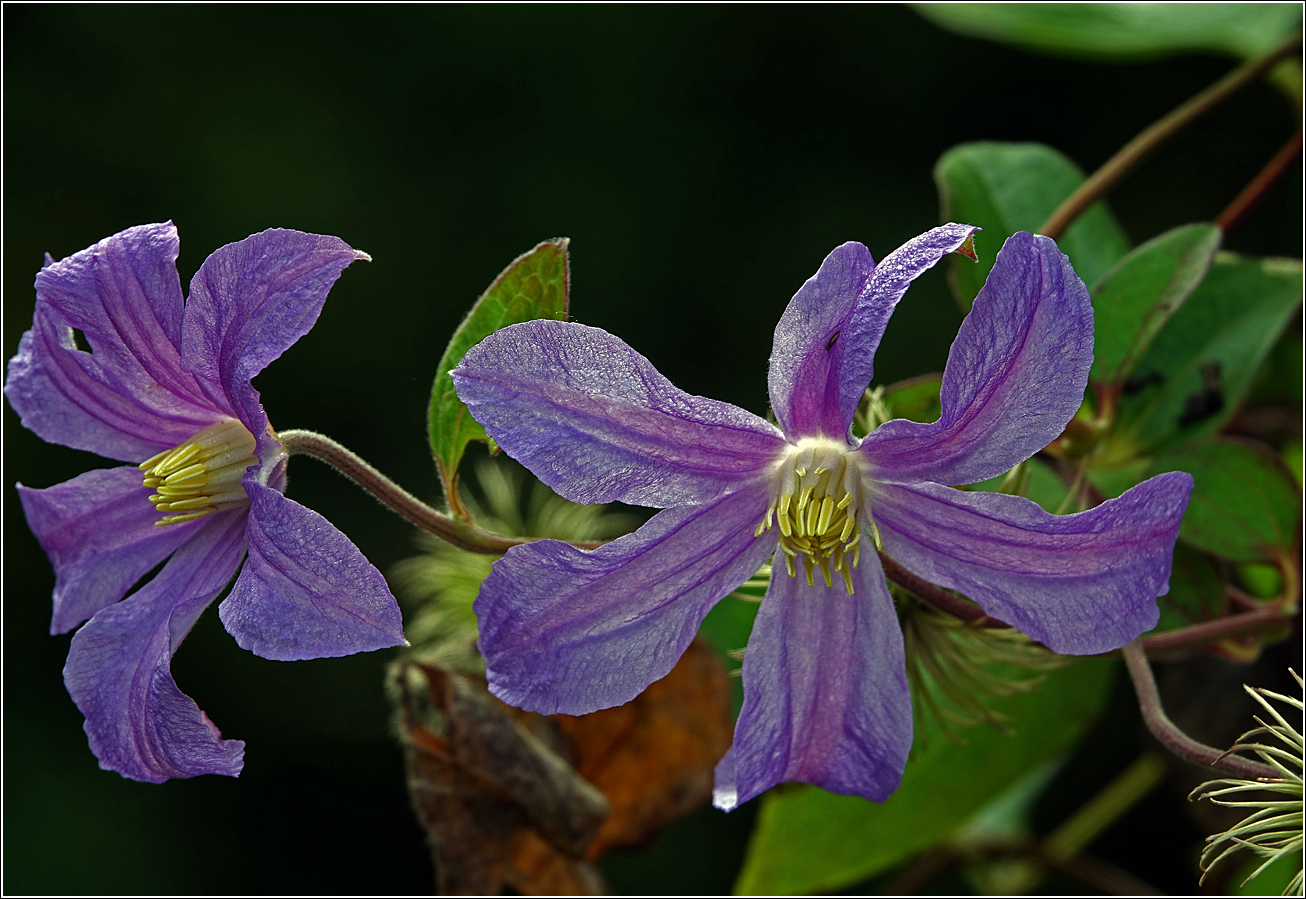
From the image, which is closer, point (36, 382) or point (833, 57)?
point (36, 382)

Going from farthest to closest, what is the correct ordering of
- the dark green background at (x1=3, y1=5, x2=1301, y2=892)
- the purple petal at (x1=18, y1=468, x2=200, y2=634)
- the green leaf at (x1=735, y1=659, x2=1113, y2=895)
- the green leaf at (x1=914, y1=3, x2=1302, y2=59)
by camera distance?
the dark green background at (x1=3, y1=5, x2=1301, y2=892) < the green leaf at (x1=914, y1=3, x2=1302, y2=59) < the green leaf at (x1=735, y1=659, x2=1113, y2=895) < the purple petal at (x1=18, y1=468, x2=200, y2=634)

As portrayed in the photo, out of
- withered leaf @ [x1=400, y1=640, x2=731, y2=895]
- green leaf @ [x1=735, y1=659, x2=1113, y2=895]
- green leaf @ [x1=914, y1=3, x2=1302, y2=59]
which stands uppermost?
green leaf @ [x1=914, y1=3, x2=1302, y2=59]

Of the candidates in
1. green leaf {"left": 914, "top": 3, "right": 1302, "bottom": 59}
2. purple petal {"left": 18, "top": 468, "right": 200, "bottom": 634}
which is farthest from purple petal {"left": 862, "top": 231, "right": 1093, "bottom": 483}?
green leaf {"left": 914, "top": 3, "right": 1302, "bottom": 59}

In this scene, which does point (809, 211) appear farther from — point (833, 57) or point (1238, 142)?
point (1238, 142)

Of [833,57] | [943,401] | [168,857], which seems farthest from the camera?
[833,57]

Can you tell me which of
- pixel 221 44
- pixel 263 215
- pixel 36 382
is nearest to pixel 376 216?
pixel 263 215

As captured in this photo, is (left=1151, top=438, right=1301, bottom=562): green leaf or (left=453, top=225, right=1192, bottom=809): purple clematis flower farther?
(left=1151, top=438, right=1301, bottom=562): green leaf

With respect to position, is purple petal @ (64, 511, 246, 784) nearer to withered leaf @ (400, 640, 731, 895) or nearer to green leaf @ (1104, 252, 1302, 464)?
withered leaf @ (400, 640, 731, 895)

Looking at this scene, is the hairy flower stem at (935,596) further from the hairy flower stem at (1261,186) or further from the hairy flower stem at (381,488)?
the hairy flower stem at (1261,186)
